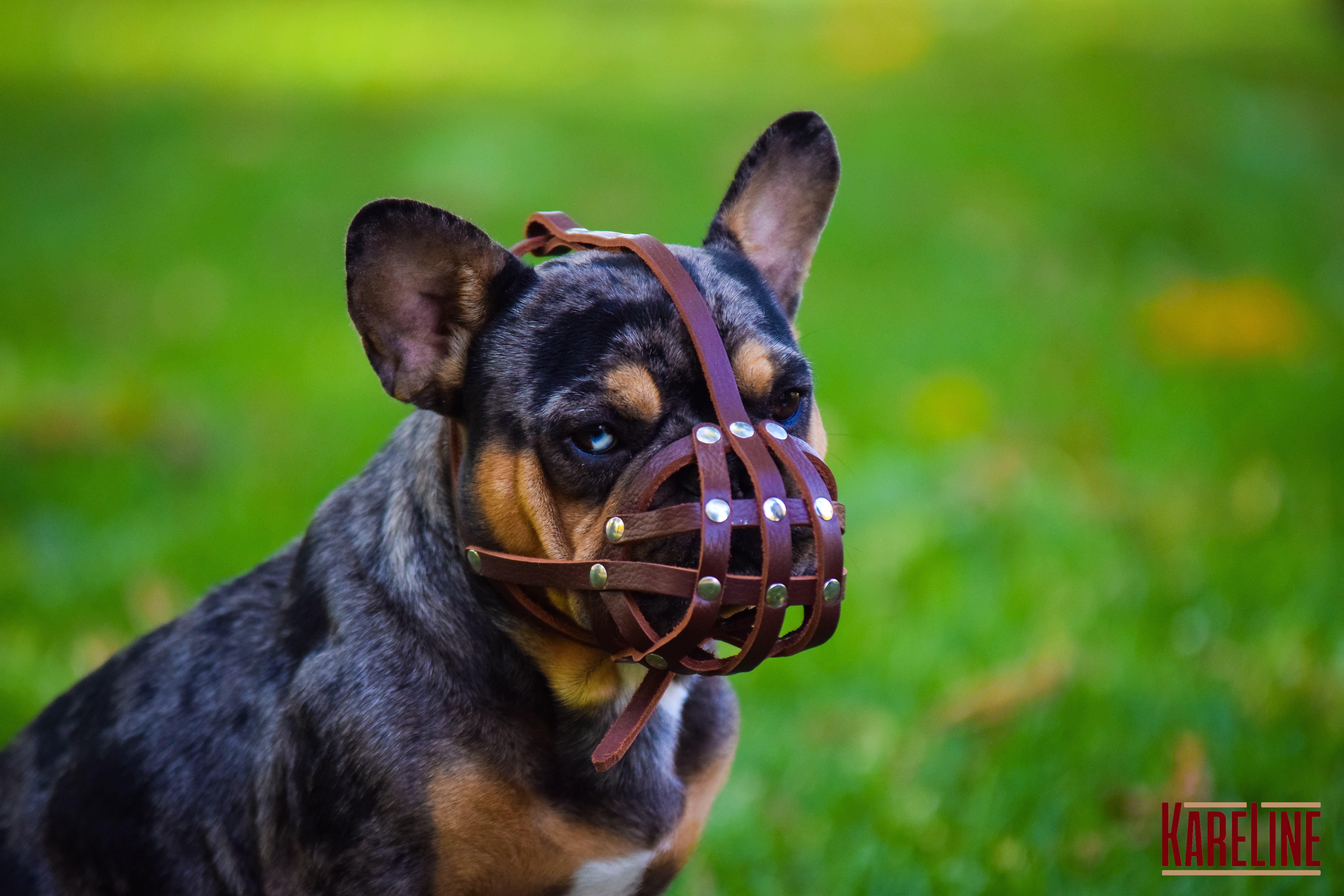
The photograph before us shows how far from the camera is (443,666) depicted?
275cm

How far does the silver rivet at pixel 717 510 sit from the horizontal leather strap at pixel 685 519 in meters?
0.01

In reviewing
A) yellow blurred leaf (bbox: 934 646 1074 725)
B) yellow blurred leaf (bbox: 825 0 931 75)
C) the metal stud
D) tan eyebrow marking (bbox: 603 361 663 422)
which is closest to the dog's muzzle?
the metal stud

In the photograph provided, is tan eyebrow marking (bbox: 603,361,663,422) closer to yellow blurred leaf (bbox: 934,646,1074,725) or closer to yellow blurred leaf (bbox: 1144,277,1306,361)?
yellow blurred leaf (bbox: 934,646,1074,725)

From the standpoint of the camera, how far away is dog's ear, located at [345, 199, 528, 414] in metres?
2.71

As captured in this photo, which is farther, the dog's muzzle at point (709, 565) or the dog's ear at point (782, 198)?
the dog's ear at point (782, 198)

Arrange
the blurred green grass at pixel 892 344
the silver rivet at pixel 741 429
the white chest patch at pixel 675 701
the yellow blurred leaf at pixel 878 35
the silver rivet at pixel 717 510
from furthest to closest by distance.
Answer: the yellow blurred leaf at pixel 878 35 → the blurred green grass at pixel 892 344 → the white chest patch at pixel 675 701 → the silver rivet at pixel 741 429 → the silver rivet at pixel 717 510

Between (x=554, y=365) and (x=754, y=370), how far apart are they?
46 centimetres

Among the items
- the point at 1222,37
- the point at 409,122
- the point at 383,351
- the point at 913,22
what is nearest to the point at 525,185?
the point at 409,122

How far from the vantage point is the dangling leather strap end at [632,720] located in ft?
8.55

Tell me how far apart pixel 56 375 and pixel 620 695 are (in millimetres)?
6003

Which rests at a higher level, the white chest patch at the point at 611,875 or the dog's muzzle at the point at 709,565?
the dog's muzzle at the point at 709,565

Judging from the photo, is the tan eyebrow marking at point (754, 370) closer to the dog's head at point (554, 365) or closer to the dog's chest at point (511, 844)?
the dog's head at point (554, 365)

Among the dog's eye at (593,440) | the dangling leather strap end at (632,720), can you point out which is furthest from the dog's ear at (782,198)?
the dangling leather strap end at (632,720)

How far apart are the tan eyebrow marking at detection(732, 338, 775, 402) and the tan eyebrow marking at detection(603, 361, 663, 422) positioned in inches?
7.7
